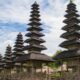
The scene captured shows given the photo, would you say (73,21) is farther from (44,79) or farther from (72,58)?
(44,79)

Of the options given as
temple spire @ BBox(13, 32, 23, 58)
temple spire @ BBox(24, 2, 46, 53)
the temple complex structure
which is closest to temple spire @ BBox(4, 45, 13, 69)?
temple spire @ BBox(13, 32, 23, 58)

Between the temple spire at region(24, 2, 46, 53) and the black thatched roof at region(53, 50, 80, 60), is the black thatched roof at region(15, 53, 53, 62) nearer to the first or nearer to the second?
the temple spire at region(24, 2, 46, 53)

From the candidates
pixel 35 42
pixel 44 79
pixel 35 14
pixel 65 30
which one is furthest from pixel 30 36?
pixel 44 79

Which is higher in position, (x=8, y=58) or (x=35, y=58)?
(x=8, y=58)

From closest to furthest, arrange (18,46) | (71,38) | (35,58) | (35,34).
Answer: (71,38), (35,58), (35,34), (18,46)

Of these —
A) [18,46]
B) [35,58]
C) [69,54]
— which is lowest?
[35,58]

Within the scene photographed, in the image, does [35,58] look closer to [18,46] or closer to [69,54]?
[69,54]

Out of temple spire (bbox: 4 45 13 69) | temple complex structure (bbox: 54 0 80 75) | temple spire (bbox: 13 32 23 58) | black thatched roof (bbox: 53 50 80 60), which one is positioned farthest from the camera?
temple spire (bbox: 4 45 13 69)

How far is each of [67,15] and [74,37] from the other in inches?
178

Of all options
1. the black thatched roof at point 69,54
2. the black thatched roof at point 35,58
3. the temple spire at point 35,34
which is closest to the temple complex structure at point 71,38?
the black thatched roof at point 69,54

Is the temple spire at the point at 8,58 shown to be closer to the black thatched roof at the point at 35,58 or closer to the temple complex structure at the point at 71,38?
the black thatched roof at the point at 35,58

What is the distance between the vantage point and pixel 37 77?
35.8 metres

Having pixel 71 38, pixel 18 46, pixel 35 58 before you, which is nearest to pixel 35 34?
pixel 35 58

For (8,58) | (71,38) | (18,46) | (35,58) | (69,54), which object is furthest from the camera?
(8,58)
